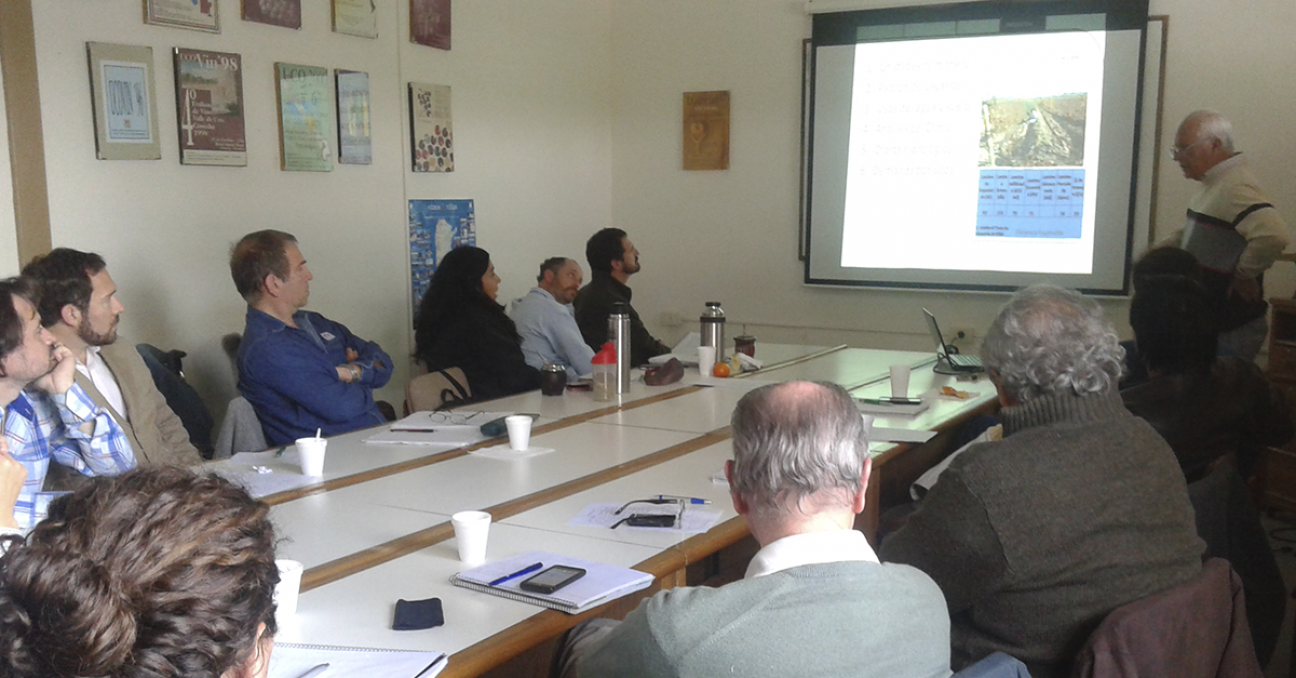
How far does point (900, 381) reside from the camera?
3.50 meters

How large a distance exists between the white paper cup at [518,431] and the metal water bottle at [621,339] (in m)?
0.85

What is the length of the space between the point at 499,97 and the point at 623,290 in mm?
1364

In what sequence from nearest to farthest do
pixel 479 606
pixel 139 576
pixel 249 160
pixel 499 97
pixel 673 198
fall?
pixel 139 576, pixel 479 606, pixel 249 160, pixel 499 97, pixel 673 198

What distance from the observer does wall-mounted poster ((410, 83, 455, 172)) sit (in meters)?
5.24

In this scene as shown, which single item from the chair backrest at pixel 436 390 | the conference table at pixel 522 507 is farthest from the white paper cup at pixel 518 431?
the chair backrest at pixel 436 390

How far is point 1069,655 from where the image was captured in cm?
173

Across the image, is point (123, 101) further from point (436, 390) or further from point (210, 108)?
point (436, 390)

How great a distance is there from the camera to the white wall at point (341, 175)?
3848 millimetres

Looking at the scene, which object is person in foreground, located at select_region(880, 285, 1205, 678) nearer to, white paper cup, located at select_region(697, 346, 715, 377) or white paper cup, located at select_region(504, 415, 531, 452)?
white paper cup, located at select_region(504, 415, 531, 452)

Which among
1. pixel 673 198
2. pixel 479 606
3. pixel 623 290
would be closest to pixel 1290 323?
pixel 623 290

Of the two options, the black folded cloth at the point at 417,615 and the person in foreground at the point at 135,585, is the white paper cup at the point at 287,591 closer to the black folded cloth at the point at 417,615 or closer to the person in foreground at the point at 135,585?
the black folded cloth at the point at 417,615

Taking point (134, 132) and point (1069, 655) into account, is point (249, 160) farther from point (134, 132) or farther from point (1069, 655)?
point (1069, 655)

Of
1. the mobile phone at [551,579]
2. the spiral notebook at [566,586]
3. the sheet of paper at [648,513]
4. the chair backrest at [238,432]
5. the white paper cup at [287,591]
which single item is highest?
the white paper cup at [287,591]

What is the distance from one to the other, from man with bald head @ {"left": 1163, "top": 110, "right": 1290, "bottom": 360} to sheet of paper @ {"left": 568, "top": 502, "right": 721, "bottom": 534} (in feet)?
9.06
